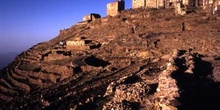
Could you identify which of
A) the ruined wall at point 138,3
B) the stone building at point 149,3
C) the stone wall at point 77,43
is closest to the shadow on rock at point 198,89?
the stone wall at point 77,43

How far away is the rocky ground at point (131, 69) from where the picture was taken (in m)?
11.7

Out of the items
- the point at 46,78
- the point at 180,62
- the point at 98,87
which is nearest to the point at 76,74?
the point at 46,78

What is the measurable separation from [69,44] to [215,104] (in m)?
28.5

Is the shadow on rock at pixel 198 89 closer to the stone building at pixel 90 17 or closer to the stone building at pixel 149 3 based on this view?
the stone building at pixel 149 3

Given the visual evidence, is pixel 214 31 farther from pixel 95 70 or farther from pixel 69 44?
pixel 69 44

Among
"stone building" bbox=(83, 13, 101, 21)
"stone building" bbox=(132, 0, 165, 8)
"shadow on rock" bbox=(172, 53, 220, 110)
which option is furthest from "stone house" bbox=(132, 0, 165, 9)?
"shadow on rock" bbox=(172, 53, 220, 110)

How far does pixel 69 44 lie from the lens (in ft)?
124

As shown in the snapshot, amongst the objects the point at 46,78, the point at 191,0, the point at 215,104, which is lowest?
the point at 46,78

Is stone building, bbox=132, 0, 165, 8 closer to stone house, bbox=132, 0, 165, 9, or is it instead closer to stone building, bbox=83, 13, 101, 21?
stone house, bbox=132, 0, 165, 9

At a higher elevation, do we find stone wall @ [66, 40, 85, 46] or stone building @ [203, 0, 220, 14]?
stone building @ [203, 0, 220, 14]

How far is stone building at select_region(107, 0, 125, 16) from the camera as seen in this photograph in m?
48.9

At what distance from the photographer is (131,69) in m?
21.9

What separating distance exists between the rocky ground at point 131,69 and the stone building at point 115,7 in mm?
5186

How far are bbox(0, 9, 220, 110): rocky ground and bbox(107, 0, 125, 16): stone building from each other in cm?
519
